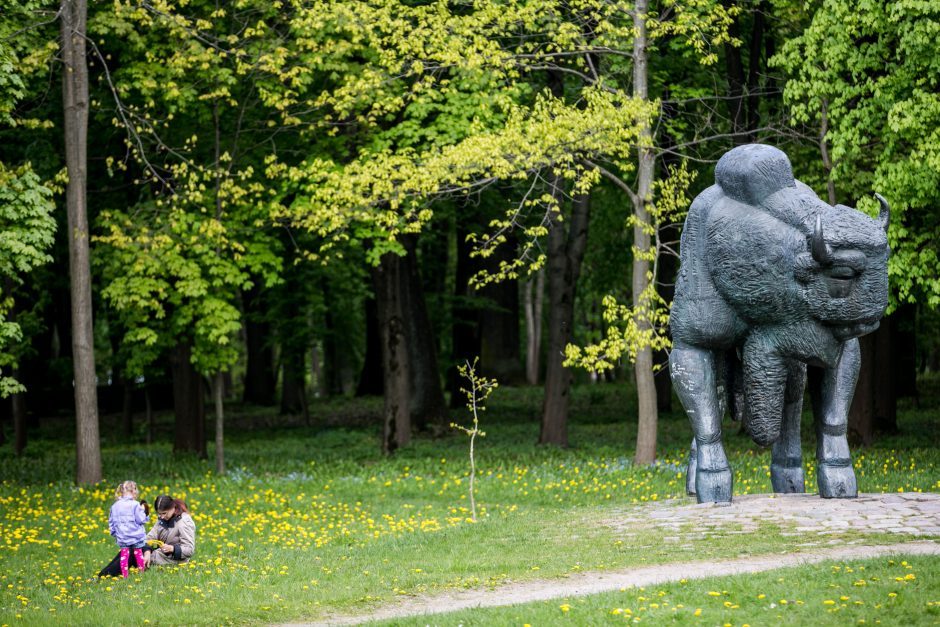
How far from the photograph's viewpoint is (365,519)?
17.1m

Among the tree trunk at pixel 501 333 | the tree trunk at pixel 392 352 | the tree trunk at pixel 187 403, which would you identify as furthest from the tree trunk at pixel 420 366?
the tree trunk at pixel 501 333

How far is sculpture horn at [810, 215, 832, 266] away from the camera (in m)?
11.6

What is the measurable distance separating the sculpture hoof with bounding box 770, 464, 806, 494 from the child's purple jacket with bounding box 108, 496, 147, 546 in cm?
691

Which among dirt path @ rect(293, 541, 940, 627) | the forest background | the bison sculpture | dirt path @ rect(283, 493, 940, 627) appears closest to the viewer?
dirt path @ rect(293, 541, 940, 627)

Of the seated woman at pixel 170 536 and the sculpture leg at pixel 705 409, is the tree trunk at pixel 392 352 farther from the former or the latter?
the sculpture leg at pixel 705 409

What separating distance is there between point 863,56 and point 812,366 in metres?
7.90

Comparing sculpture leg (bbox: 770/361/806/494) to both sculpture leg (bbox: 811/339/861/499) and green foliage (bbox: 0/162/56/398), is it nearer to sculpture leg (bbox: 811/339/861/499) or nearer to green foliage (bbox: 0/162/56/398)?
sculpture leg (bbox: 811/339/861/499)

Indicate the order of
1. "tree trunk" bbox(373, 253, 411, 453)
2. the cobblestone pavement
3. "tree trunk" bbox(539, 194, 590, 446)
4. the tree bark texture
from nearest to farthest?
the cobblestone pavement → the tree bark texture → "tree trunk" bbox(539, 194, 590, 446) → "tree trunk" bbox(373, 253, 411, 453)

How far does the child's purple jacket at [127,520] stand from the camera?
1320 centimetres

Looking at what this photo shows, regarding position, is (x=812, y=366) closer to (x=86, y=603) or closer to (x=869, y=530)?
(x=869, y=530)

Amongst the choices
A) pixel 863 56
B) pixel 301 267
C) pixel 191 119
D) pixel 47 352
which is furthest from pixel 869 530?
pixel 47 352

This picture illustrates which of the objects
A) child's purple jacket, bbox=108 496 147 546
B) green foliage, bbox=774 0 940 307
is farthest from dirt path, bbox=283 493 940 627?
green foliage, bbox=774 0 940 307

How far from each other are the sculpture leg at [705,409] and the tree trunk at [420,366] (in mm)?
15506

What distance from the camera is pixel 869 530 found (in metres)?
11.6
